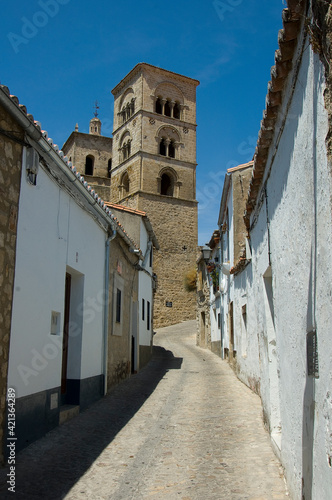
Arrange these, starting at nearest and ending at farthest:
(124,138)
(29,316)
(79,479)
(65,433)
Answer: (79,479)
(29,316)
(65,433)
(124,138)

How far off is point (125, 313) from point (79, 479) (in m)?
7.40

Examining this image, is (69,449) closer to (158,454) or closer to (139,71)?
(158,454)

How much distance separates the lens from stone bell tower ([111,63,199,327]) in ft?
106

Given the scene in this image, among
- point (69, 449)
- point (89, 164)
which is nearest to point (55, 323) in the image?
point (69, 449)

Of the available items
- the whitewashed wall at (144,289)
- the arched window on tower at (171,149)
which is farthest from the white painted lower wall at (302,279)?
the arched window on tower at (171,149)

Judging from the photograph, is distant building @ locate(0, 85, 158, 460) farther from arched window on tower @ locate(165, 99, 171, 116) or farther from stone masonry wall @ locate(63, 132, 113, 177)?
stone masonry wall @ locate(63, 132, 113, 177)

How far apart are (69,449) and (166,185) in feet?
106

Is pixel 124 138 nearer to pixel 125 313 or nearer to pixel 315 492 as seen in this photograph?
pixel 125 313

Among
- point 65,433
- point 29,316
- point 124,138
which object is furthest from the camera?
point 124,138

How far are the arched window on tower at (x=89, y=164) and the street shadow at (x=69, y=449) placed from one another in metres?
35.2

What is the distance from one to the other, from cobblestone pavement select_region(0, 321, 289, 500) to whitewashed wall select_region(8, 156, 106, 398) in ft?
2.72

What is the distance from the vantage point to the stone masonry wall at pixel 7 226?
15.1ft

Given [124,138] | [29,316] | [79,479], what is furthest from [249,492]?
[124,138]

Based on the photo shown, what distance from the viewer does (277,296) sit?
4578 mm
